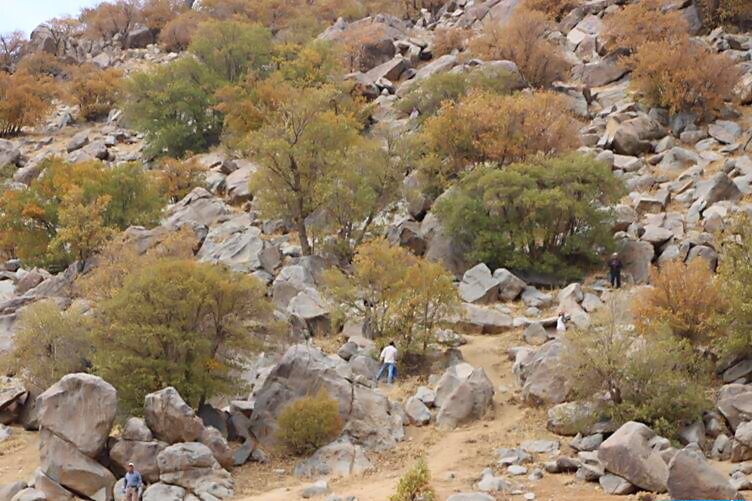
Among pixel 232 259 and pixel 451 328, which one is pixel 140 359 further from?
pixel 232 259

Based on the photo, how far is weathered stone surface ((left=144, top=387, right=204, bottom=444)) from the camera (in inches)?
816

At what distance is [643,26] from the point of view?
174 feet

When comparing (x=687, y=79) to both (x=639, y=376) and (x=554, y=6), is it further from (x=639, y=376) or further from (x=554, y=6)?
(x=639, y=376)

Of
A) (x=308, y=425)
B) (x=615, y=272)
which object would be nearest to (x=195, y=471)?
(x=308, y=425)

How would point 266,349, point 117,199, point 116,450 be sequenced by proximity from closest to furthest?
point 116,450 < point 266,349 < point 117,199

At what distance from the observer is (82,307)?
2939 cm

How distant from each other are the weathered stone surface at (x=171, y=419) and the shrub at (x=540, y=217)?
16.0 m

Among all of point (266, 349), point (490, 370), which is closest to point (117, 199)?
point (266, 349)

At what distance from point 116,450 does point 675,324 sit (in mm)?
13530

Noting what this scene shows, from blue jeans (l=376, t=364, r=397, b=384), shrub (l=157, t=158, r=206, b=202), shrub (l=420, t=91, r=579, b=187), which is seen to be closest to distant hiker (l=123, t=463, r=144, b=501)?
blue jeans (l=376, t=364, r=397, b=384)

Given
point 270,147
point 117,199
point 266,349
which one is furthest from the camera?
point 117,199

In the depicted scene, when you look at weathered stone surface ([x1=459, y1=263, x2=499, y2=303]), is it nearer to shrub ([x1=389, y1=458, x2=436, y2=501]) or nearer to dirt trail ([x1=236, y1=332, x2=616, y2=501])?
dirt trail ([x1=236, y1=332, x2=616, y2=501])

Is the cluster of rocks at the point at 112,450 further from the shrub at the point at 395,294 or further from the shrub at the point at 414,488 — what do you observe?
the shrub at the point at 395,294

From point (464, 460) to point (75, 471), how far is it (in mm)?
8382
